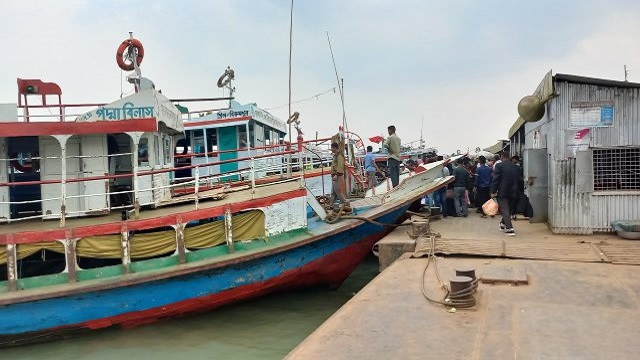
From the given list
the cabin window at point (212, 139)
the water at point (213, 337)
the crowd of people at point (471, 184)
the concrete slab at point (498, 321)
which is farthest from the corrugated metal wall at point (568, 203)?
the cabin window at point (212, 139)

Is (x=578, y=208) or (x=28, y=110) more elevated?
(x=28, y=110)

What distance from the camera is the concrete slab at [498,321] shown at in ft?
12.7

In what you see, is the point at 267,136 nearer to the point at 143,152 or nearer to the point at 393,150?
the point at 393,150

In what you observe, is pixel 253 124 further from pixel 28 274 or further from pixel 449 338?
pixel 449 338

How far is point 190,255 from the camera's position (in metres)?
8.04

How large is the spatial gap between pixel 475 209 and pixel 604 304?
758 centimetres

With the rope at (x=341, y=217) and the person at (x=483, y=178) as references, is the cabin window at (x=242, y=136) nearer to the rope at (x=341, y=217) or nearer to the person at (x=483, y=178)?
the rope at (x=341, y=217)

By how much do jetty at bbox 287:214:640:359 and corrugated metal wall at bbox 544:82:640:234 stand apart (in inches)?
18.0

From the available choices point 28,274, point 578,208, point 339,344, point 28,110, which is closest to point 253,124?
point 28,110

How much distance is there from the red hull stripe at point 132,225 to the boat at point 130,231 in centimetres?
2

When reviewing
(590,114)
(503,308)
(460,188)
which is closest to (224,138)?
(460,188)

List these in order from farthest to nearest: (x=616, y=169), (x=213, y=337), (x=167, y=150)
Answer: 1. (x=167, y=150)
2. (x=616, y=169)
3. (x=213, y=337)

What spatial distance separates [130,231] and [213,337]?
6.96ft

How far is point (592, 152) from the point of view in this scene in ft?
26.8
